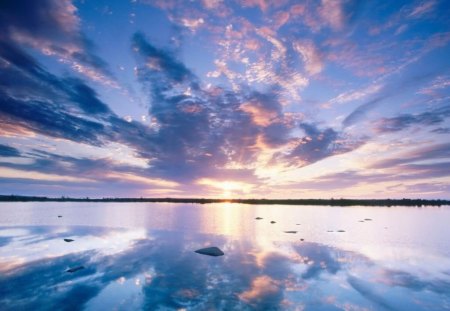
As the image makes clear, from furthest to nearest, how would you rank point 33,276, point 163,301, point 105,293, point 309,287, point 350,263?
point 350,263 < point 33,276 < point 309,287 < point 105,293 < point 163,301

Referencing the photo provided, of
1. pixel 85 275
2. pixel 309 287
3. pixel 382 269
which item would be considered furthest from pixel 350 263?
pixel 85 275

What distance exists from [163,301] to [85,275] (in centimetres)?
748

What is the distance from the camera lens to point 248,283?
671 inches

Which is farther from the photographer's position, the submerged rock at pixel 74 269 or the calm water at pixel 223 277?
the submerged rock at pixel 74 269

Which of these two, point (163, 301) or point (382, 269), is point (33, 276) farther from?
point (382, 269)

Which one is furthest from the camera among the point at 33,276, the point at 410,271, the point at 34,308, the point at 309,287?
the point at 410,271

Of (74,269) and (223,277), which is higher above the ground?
(74,269)

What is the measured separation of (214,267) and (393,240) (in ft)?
84.7

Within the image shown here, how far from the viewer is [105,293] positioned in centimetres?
1498

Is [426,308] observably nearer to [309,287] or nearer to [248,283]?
[309,287]

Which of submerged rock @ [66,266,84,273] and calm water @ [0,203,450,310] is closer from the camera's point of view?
calm water @ [0,203,450,310]

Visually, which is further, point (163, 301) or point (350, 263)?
point (350, 263)

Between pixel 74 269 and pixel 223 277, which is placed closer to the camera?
pixel 223 277

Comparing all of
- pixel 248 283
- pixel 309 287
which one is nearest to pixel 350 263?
pixel 309 287
